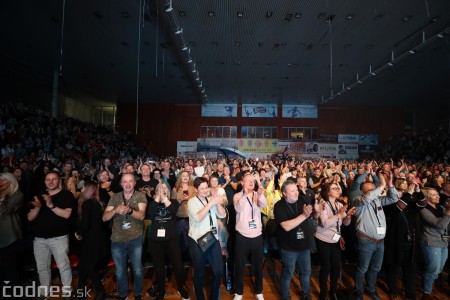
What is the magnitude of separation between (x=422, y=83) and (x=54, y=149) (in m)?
22.1

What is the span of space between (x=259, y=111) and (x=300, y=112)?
12.5ft

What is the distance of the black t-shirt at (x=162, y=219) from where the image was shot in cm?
307

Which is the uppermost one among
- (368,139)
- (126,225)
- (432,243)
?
(368,139)

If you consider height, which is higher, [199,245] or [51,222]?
[51,222]

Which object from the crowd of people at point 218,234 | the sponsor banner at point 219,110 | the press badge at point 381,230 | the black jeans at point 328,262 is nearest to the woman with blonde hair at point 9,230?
the crowd of people at point 218,234

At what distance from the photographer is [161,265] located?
124 inches

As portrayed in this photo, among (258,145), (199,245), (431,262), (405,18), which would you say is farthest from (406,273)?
(258,145)

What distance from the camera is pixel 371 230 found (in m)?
3.16

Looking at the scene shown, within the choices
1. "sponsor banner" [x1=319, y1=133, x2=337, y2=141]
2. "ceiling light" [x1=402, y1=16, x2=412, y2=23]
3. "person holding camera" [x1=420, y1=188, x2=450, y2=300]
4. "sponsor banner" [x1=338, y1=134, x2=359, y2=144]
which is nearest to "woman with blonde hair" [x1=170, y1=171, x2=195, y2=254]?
"person holding camera" [x1=420, y1=188, x2=450, y2=300]

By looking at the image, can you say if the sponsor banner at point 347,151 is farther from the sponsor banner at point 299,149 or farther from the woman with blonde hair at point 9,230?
the woman with blonde hair at point 9,230

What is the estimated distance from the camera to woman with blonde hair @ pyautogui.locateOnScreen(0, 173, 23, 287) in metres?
2.97

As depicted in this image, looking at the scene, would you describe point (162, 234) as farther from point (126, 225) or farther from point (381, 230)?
point (381, 230)

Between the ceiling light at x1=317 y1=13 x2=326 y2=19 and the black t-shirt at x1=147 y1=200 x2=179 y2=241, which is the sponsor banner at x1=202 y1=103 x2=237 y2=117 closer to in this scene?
the ceiling light at x1=317 y1=13 x2=326 y2=19

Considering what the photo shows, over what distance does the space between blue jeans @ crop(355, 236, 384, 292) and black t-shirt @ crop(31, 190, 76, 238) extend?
383 centimetres
